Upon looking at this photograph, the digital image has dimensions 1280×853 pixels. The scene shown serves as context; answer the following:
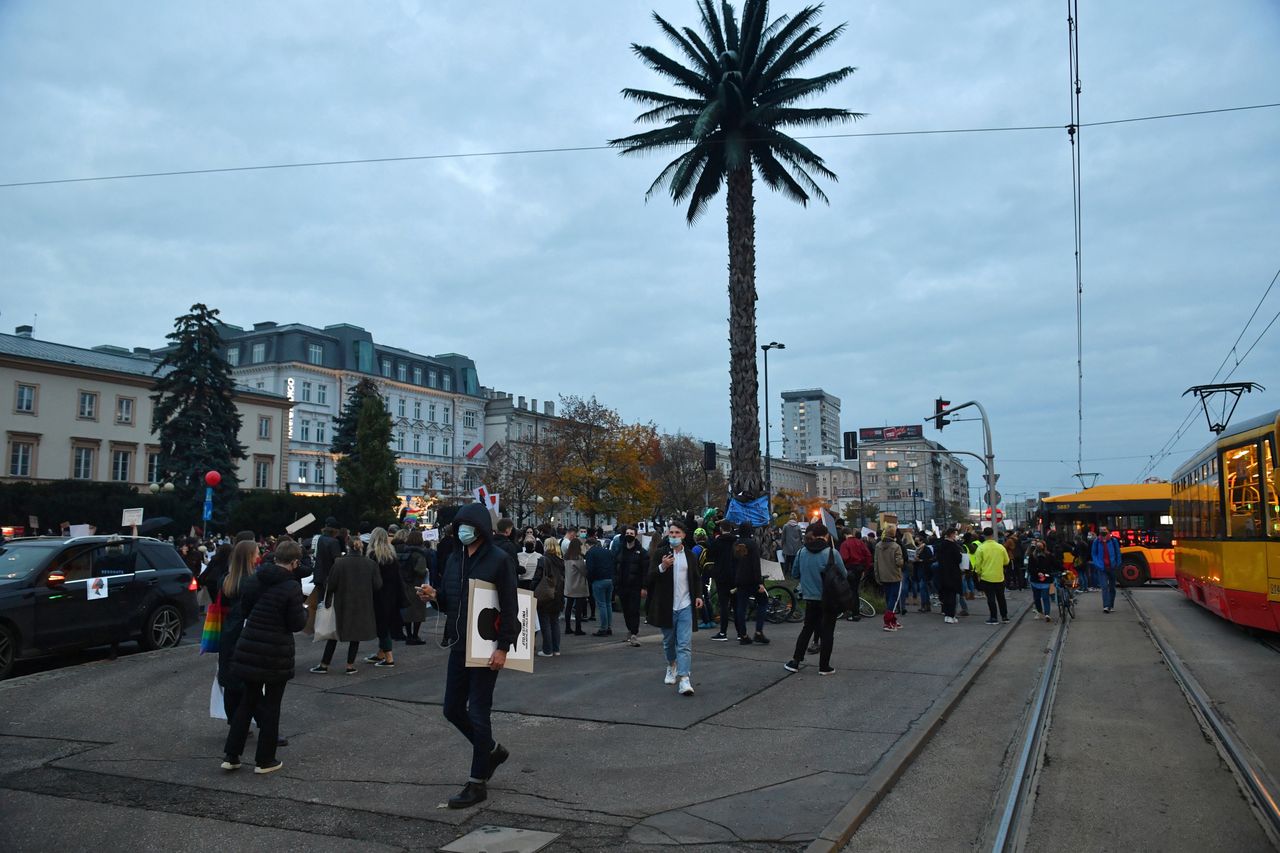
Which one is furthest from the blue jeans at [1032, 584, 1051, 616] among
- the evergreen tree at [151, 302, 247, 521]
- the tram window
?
the evergreen tree at [151, 302, 247, 521]

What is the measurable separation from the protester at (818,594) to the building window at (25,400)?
181 ft

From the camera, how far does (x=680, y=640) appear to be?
9922 mm

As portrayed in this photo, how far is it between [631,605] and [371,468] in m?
44.2

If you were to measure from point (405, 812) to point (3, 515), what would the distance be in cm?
4497

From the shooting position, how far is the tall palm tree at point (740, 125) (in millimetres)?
21016

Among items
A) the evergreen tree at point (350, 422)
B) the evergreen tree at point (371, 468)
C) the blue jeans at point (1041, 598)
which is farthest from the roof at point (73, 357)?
the blue jeans at point (1041, 598)

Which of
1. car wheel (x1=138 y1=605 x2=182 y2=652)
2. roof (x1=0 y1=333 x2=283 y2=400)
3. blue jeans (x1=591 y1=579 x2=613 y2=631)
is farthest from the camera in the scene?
roof (x1=0 y1=333 x2=283 y2=400)

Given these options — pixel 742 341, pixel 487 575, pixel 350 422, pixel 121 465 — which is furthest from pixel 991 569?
pixel 121 465

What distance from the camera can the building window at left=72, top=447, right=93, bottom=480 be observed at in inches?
2159

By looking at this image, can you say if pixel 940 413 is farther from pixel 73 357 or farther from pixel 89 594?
pixel 73 357

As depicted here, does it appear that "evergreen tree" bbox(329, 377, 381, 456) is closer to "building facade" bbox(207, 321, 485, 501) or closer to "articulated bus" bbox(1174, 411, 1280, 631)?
"building facade" bbox(207, 321, 485, 501)

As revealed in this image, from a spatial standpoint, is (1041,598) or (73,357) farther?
(73,357)

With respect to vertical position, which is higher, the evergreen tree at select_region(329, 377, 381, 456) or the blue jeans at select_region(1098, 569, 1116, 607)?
the evergreen tree at select_region(329, 377, 381, 456)

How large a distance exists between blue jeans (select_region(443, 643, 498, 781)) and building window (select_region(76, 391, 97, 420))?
2319 inches
